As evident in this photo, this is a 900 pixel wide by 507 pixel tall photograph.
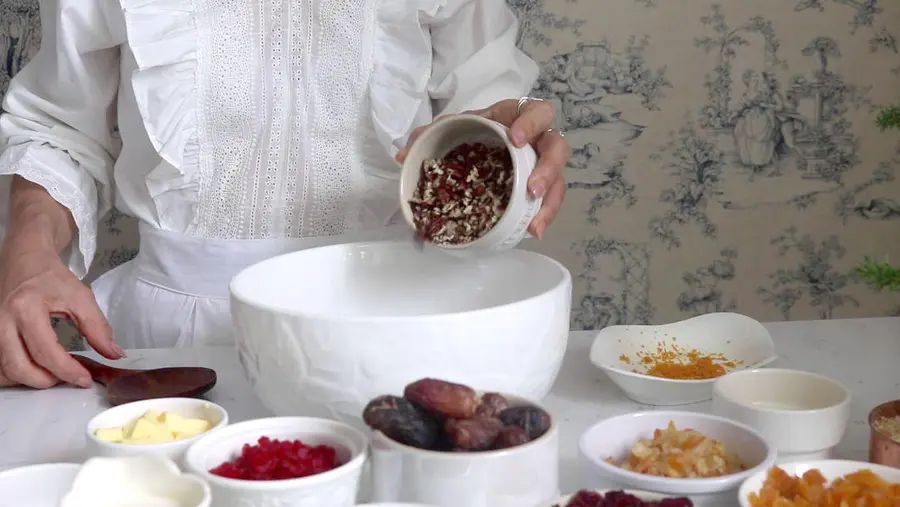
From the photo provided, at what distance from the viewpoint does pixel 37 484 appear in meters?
0.67

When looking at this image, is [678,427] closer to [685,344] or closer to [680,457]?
[680,457]

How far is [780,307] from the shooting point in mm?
2104

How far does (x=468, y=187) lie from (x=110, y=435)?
0.43 metres

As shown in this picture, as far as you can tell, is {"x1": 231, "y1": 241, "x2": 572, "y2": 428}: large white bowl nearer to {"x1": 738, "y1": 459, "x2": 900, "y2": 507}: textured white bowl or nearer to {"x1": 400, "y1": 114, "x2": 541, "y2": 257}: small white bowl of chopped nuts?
{"x1": 400, "y1": 114, "x2": 541, "y2": 257}: small white bowl of chopped nuts

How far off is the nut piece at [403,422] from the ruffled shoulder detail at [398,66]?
2.35ft

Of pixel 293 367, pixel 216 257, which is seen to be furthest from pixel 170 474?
pixel 216 257

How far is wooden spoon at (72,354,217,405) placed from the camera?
0.93 m

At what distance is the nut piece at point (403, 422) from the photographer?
0.64 metres

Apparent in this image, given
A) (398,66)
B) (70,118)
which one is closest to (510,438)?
(398,66)

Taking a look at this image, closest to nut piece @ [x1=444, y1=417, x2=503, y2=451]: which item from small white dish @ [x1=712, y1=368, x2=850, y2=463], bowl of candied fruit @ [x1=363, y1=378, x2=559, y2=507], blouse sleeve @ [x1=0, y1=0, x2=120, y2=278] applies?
bowl of candied fruit @ [x1=363, y1=378, x2=559, y2=507]

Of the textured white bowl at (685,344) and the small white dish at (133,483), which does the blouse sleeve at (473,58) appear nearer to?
the textured white bowl at (685,344)

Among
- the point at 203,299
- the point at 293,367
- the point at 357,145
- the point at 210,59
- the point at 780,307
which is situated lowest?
the point at 780,307

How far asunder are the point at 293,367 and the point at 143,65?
613 millimetres

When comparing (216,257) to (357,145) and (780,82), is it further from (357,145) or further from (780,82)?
(780,82)
